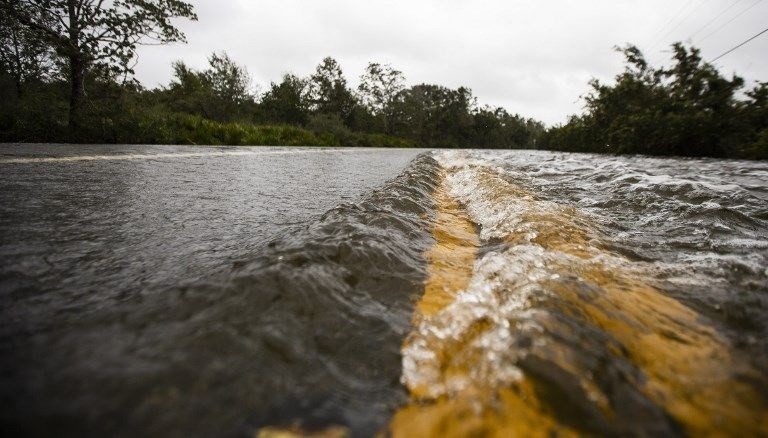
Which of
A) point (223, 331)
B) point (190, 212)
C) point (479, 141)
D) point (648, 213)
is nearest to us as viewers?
point (223, 331)

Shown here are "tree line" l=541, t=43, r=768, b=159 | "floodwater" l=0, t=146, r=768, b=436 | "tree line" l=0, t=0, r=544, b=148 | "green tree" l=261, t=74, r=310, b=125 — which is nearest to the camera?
"floodwater" l=0, t=146, r=768, b=436

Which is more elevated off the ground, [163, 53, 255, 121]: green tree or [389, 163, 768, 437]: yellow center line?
[163, 53, 255, 121]: green tree

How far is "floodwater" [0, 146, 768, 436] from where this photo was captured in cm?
62

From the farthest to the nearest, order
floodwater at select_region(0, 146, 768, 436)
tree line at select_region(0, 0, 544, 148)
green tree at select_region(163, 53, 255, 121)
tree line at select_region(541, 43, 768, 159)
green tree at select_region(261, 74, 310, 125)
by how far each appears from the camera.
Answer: green tree at select_region(261, 74, 310, 125)
green tree at select_region(163, 53, 255, 121)
tree line at select_region(541, 43, 768, 159)
tree line at select_region(0, 0, 544, 148)
floodwater at select_region(0, 146, 768, 436)

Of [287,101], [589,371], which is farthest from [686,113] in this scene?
[287,101]

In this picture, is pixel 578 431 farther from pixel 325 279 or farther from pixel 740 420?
pixel 325 279

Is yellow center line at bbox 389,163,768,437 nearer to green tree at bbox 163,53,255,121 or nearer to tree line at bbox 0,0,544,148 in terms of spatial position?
tree line at bbox 0,0,544,148

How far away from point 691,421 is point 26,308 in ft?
5.09

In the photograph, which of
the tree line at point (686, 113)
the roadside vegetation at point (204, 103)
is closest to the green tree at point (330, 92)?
the roadside vegetation at point (204, 103)

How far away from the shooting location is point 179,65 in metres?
28.7

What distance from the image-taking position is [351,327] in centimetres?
91

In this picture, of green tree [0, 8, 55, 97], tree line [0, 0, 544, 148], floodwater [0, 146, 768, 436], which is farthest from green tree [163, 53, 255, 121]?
floodwater [0, 146, 768, 436]

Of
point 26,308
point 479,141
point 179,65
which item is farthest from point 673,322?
point 479,141

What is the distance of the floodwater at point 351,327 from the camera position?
618 millimetres
